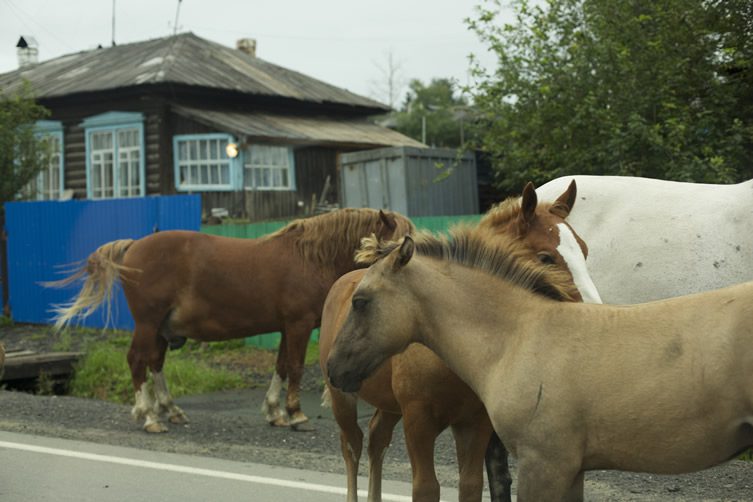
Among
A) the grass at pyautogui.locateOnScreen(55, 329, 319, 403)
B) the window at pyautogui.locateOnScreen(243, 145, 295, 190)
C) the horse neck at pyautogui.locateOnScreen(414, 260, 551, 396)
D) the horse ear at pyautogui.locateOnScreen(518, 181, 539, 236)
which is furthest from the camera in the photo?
the window at pyautogui.locateOnScreen(243, 145, 295, 190)

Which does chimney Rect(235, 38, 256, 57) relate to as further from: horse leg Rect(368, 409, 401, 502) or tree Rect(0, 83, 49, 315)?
horse leg Rect(368, 409, 401, 502)

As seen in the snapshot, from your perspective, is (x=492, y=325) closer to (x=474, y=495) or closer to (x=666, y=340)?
(x=666, y=340)

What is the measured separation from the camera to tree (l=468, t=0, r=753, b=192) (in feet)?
39.3

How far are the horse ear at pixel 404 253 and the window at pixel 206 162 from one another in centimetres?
2068

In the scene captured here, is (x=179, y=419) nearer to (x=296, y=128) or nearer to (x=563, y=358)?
(x=563, y=358)

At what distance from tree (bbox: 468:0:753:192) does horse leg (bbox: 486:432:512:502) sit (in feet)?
21.5

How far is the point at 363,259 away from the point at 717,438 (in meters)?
1.85

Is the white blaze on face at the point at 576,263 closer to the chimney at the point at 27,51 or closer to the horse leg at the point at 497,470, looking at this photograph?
the horse leg at the point at 497,470

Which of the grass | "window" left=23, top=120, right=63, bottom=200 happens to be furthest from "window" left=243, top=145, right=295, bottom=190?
the grass

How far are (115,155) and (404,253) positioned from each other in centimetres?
2343

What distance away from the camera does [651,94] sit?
1266cm

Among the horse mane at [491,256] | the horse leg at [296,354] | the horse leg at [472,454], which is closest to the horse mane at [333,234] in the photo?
the horse leg at [296,354]

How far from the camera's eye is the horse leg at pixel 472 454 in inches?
203

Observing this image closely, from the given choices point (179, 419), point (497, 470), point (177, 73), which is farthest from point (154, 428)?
point (177, 73)
